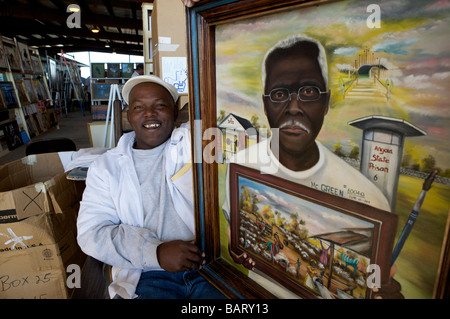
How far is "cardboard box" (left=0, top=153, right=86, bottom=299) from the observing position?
4.58 ft

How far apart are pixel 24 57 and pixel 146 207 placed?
6.43 metres

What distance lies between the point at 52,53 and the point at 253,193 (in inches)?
655

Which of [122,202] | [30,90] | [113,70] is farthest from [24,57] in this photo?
[122,202]

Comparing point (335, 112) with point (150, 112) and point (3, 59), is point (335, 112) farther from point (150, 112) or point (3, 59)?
point (3, 59)

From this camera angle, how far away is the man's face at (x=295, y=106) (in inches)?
16.0

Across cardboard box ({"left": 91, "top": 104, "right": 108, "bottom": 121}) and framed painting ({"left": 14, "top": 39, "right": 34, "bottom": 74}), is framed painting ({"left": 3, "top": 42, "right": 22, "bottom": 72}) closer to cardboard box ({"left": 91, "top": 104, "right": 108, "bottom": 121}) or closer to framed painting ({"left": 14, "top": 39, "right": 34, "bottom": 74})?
framed painting ({"left": 14, "top": 39, "right": 34, "bottom": 74})

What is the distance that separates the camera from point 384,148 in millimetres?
355

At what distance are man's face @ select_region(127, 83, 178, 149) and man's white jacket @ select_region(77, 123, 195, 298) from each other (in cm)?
7

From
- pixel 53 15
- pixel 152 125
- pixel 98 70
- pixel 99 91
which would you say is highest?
pixel 53 15

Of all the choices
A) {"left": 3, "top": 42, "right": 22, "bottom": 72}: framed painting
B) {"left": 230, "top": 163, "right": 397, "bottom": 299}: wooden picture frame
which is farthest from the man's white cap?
{"left": 3, "top": 42, "right": 22, "bottom": 72}: framed painting

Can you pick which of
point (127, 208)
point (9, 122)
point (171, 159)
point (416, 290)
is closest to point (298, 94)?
point (416, 290)

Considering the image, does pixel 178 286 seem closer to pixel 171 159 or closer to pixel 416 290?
pixel 171 159

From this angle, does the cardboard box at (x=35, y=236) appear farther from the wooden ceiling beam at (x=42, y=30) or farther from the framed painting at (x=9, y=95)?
the wooden ceiling beam at (x=42, y=30)

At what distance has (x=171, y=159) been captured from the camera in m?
1.01
